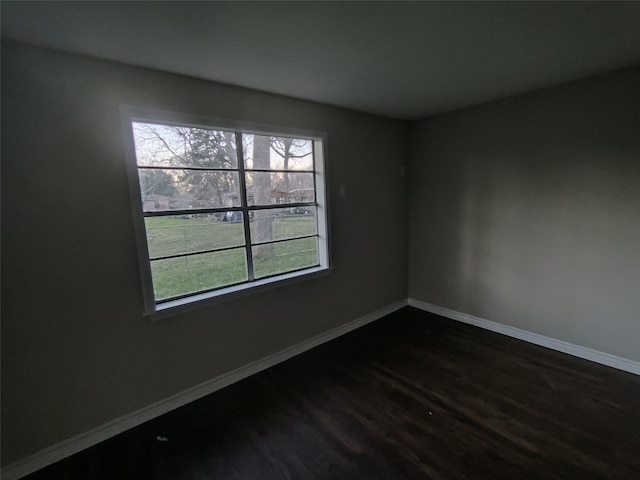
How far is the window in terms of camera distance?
203cm

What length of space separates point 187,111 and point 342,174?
1514mm

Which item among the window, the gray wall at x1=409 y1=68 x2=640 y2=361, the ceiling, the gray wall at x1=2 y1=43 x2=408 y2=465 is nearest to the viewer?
the ceiling

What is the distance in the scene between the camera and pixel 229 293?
7.63ft

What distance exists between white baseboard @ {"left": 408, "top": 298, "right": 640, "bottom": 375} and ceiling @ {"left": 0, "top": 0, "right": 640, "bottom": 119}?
7.60 feet

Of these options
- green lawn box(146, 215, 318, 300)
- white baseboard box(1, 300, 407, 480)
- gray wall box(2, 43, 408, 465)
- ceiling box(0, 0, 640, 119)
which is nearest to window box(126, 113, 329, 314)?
green lawn box(146, 215, 318, 300)

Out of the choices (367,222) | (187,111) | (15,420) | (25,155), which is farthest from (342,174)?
(15,420)

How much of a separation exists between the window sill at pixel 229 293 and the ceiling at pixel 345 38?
1587mm

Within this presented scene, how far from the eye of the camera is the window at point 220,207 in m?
2.03

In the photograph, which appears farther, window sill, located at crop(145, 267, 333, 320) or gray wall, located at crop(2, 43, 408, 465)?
window sill, located at crop(145, 267, 333, 320)

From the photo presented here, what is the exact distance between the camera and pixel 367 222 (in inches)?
131

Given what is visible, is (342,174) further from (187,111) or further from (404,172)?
(187,111)

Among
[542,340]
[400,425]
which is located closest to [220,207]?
[400,425]

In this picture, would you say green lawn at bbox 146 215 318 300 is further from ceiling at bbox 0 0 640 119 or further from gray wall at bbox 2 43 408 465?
ceiling at bbox 0 0 640 119

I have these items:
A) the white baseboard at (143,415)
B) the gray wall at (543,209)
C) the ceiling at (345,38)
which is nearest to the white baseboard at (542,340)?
the gray wall at (543,209)
